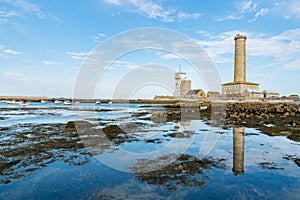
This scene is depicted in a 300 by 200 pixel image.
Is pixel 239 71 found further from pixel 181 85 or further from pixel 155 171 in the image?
pixel 155 171

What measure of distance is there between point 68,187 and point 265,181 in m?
7.11

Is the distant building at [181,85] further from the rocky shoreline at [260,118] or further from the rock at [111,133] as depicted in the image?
the rock at [111,133]

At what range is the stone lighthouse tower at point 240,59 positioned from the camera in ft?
221

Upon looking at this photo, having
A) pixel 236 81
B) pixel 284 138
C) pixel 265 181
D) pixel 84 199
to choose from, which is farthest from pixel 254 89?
pixel 84 199

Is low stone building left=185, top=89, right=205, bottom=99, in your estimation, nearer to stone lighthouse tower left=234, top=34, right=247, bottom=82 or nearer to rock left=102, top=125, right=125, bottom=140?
stone lighthouse tower left=234, top=34, right=247, bottom=82

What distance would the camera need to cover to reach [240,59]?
67.6 meters

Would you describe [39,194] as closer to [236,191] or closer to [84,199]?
[84,199]

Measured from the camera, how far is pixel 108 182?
7340mm

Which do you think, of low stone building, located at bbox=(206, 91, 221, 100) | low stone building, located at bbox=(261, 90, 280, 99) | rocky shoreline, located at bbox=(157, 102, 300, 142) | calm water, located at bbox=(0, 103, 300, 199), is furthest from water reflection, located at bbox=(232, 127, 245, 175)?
low stone building, located at bbox=(206, 91, 221, 100)

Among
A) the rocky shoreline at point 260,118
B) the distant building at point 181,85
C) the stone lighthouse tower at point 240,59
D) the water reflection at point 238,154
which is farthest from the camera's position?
the distant building at point 181,85

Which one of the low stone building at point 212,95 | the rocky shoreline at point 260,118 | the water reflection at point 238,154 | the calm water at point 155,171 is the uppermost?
the low stone building at point 212,95

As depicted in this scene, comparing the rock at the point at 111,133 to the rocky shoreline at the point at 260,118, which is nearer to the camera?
the rock at the point at 111,133

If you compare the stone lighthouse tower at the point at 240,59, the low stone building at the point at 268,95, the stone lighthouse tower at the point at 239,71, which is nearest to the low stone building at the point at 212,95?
the stone lighthouse tower at the point at 239,71

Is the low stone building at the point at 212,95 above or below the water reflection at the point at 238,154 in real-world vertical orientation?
above
